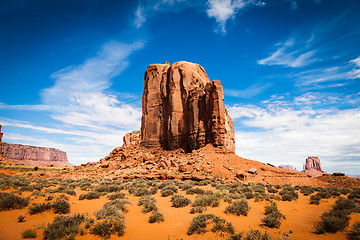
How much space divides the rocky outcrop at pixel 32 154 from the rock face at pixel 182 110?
10868cm

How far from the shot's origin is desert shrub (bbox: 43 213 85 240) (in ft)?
18.2

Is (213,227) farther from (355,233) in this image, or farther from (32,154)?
(32,154)

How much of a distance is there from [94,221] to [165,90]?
145 ft

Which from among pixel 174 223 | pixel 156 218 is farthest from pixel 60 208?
Answer: pixel 174 223

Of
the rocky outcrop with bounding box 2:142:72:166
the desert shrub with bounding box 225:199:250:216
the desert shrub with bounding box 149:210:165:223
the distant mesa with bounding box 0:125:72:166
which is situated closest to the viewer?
the desert shrub with bounding box 149:210:165:223

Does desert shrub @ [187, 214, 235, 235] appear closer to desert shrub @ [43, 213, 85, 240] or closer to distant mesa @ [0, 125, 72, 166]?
desert shrub @ [43, 213, 85, 240]

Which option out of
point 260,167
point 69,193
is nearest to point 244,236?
point 69,193

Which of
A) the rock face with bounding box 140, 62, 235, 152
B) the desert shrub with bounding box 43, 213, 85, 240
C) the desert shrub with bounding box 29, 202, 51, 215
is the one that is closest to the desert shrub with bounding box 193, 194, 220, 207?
the desert shrub with bounding box 43, 213, 85, 240

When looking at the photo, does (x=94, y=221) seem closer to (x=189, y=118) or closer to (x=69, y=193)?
(x=69, y=193)

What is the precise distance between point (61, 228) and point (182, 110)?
39007 mm

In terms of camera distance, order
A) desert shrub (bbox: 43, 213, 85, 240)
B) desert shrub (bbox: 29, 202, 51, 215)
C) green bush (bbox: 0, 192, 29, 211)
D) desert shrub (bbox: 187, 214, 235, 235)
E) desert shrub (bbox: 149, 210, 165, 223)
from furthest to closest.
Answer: green bush (bbox: 0, 192, 29, 211), desert shrub (bbox: 149, 210, 165, 223), desert shrub (bbox: 29, 202, 51, 215), desert shrub (bbox: 187, 214, 235, 235), desert shrub (bbox: 43, 213, 85, 240)

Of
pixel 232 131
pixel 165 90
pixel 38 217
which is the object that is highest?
pixel 165 90

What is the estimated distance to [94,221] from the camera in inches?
278

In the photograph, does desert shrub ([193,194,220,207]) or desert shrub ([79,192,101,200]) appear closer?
desert shrub ([193,194,220,207])
